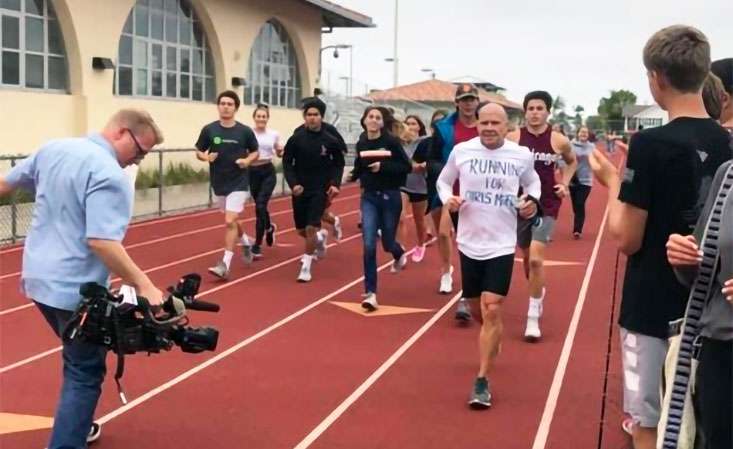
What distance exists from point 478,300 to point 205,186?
45.2 feet

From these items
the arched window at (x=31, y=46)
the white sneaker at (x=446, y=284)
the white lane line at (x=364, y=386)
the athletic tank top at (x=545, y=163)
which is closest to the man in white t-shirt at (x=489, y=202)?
the white lane line at (x=364, y=386)

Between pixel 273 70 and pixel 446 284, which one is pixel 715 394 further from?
pixel 273 70

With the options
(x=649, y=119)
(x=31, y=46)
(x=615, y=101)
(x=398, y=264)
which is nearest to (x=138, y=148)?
(x=398, y=264)

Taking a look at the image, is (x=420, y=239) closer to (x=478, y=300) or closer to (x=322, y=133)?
(x=322, y=133)

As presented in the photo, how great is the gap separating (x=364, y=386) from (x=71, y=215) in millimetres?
2627

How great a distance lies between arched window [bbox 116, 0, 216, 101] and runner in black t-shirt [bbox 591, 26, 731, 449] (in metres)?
18.3

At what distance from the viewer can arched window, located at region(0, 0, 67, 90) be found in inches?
666

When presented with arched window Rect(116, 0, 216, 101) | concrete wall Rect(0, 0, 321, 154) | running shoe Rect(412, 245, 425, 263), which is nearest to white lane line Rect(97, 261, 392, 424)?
running shoe Rect(412, 245, 425, 263)

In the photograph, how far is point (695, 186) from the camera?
11.6 feet

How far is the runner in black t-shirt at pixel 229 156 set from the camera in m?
10.4

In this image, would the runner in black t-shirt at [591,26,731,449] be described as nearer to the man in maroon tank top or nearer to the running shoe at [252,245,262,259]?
the man in maroon tank top

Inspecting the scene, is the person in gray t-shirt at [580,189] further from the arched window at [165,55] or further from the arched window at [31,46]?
the arched window at [165,55]

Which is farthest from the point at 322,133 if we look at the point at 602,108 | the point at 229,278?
the point at 602,108

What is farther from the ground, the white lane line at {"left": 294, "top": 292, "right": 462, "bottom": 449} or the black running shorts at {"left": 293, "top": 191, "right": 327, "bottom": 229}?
the black running shorts at {"left": 293, "top": 191, "right": 327, "bottom": 229}
